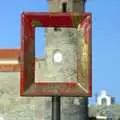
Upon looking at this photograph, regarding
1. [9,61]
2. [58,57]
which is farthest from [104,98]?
[58,57]

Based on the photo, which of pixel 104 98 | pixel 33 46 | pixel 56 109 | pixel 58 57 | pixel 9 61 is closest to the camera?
pixel 56 109

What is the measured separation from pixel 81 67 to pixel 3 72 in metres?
17.4

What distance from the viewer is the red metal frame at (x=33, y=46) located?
1072 centimetres

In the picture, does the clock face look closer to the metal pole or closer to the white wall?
the metal pole

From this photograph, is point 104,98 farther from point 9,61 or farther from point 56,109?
point 56,109

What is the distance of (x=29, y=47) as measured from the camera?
10797 mm

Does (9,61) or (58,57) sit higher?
(58,57)

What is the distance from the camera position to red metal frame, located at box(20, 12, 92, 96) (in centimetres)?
1072

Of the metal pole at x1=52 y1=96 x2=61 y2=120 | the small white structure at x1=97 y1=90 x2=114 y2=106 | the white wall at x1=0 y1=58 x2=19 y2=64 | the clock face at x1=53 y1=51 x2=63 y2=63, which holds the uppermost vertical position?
the clock face at x1=53 y1=51 x2=63 y2=63

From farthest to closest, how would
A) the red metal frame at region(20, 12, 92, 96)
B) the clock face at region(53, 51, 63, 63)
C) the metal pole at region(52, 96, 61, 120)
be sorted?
1. the clock face at region(53, 51, 63, 63)
2. the red metal frame at region(20, 12, 92, 96)
3. the metal pole at region(52, 96, 61, 120)

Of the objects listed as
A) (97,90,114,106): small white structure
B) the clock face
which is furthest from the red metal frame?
(97,90,114,106): small white structure

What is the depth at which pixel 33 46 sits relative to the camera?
1085cm

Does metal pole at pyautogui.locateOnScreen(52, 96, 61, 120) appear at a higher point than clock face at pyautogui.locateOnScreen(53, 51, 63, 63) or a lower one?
lower

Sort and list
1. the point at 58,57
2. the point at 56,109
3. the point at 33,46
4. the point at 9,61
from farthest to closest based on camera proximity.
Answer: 1. the point at 9,61
2. the point at 58,57
3. the point at 33,46
4. the point at 56,109
